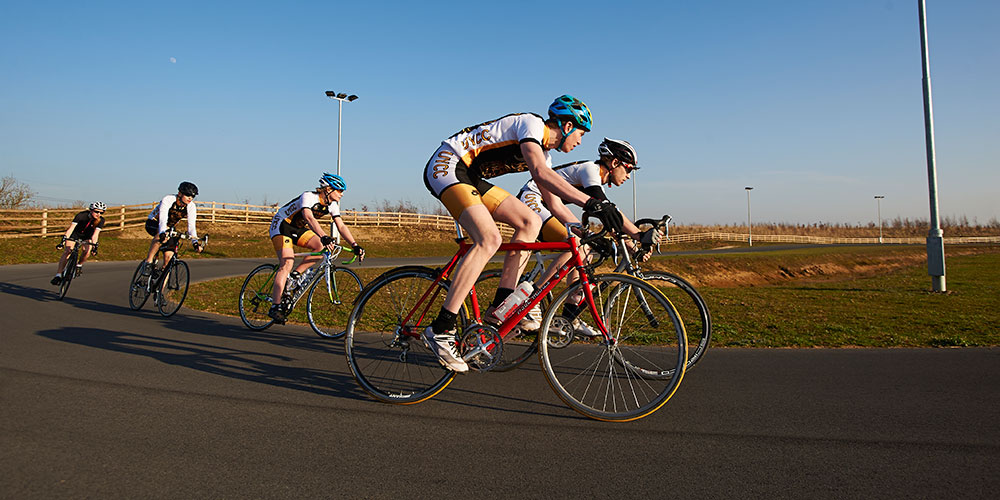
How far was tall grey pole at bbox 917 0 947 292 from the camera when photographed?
13.4 m

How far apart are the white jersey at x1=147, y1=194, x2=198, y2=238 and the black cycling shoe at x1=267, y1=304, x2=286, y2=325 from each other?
2.66 m

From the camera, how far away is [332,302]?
25.9ft

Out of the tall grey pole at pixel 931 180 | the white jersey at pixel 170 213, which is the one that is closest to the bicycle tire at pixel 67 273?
the white jersey at pixel 170 213

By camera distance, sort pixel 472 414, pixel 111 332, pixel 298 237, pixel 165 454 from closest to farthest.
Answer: pixel 165 454 → pixel 472 414 → pixel 111 332 → pixel 298 237

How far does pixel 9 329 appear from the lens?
288 inches

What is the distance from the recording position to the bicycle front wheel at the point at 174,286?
30.2 ft

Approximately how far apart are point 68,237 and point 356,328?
984 cm

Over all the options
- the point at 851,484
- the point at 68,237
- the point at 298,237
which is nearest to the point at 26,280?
the point at 68,237

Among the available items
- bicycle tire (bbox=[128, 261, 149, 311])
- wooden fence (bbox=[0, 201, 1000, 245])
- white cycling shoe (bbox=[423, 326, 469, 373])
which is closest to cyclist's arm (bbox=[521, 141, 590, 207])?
white cycling shoe (bbox=[423, 326, 469, 373])

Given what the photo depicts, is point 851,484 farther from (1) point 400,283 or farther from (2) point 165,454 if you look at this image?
(2) point 165,454

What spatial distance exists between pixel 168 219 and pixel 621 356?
8.34 meters

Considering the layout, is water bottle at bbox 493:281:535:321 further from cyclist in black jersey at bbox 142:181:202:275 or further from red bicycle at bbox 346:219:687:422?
cyclist in black jersey at bbox 142:181:202:275

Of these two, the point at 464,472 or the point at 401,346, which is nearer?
the point at 464,472

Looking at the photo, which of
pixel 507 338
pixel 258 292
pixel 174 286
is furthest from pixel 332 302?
pixel 507 338
